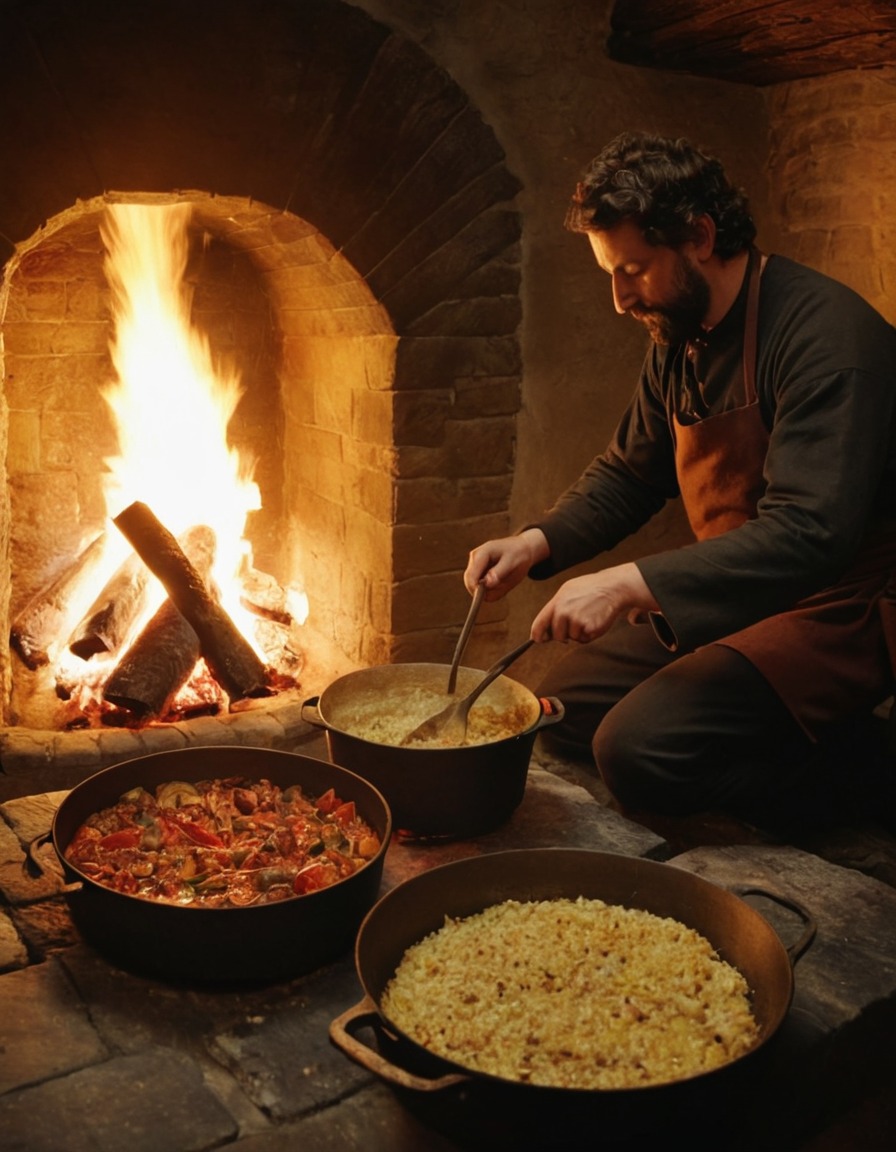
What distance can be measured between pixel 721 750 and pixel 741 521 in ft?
1.92

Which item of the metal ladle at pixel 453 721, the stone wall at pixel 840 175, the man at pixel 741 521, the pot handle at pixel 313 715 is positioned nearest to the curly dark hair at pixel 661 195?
the man at pixel 741 521

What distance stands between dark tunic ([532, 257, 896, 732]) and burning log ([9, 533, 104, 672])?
1.57m

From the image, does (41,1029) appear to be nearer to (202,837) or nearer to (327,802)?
(202,837)

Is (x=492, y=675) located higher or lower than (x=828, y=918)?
higher

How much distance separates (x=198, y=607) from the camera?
3.50 metres

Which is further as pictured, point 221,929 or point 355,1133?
point 221,929

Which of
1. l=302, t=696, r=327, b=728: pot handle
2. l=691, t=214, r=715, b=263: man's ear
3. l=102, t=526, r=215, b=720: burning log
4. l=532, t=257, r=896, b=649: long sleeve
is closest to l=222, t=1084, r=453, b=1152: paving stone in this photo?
l=302, t=696, r=327, b=728: pot handle

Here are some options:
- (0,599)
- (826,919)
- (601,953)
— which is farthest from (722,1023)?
(0,599)

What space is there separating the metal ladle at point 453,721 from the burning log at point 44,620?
1.64 m

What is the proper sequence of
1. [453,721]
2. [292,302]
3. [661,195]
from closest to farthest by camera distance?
[453,721] < [661,195] < [292,302]

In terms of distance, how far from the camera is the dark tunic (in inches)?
99.0

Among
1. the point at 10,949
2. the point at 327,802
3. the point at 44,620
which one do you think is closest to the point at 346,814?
the point at 327,802

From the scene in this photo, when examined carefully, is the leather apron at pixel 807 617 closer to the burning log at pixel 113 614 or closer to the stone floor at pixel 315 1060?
the stone floor at pixel 315 1060

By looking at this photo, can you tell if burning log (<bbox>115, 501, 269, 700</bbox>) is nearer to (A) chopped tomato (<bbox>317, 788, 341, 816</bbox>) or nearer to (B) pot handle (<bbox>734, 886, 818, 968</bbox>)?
(A) chopped tomato (<bbox>317, 788, 341, 816</bbox>)
